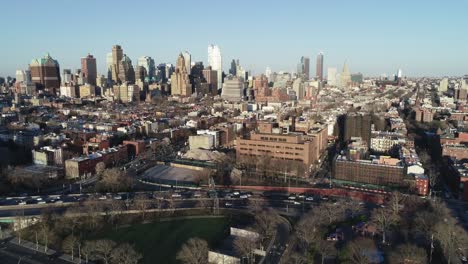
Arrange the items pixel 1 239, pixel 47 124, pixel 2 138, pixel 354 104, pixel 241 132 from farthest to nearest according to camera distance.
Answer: pixel 354 104, pixel 47 124, pixel 241 132, pixel 2 138, pixel 1 239

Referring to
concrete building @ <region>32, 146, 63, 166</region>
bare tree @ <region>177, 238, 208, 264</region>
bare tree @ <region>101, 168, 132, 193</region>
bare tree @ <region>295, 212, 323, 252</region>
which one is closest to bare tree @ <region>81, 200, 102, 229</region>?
bare tree @ <region>101, 168, 132, 193</region>

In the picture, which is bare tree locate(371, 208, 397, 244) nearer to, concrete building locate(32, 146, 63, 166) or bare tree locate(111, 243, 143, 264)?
bare tree locate(111, 243, 143, 264)

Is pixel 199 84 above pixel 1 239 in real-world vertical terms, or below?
above

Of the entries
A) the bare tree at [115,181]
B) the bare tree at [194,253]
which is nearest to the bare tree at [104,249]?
the bare tree at [194,253]

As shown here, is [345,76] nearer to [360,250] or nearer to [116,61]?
[116,61]

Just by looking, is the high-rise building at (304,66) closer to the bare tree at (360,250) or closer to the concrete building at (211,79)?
the concrete building at (211,79)

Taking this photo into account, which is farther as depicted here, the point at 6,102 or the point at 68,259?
the point at 6,102

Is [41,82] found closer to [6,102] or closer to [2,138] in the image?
[6,102]

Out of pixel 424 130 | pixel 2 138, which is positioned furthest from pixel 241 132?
pixel 2 138
